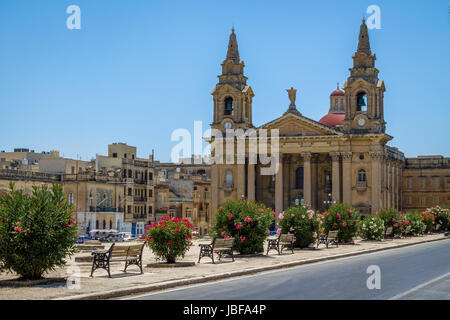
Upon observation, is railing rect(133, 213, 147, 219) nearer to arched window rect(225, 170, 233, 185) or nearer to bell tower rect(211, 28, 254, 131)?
arched window rect(225, 170, 233, 185)

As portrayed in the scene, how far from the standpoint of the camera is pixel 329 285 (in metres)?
16.8

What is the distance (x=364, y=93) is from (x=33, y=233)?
186 ft

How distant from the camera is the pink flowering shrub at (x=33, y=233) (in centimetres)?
1591

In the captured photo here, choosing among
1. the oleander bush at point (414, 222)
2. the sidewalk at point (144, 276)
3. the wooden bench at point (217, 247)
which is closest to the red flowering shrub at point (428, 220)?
the oleander bush at point (414, 222)

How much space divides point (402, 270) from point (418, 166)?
6872cm

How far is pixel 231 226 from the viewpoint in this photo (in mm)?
26344

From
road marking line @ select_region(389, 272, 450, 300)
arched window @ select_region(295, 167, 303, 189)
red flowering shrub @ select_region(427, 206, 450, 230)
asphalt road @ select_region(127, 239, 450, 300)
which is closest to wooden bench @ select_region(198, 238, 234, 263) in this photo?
asphalt road @ select_region(127, 239, 450, 300)

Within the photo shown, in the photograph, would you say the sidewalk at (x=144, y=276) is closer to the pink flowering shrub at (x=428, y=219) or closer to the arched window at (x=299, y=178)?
the pink flowering shrub at (x=428, y=219)

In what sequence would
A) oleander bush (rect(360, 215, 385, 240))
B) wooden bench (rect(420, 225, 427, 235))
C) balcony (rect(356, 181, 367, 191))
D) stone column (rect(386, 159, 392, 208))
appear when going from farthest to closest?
1. stone column (rect(386, 159, 392, 208))
2. balcony (rect(356, 181, 367, 191))
3. wooden bench (rect(420, 225, 427, 235))
4. oleander bush (rect(360, 215, 385, 240))

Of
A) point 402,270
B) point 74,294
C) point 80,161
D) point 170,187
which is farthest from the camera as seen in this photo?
point 170,187

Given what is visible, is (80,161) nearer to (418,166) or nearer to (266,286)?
(418,166)

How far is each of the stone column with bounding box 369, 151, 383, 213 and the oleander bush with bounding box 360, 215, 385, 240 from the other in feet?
88.0

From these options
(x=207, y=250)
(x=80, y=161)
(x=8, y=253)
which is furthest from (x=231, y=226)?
(x=80, y=161)

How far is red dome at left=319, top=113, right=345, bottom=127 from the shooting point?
259ft
